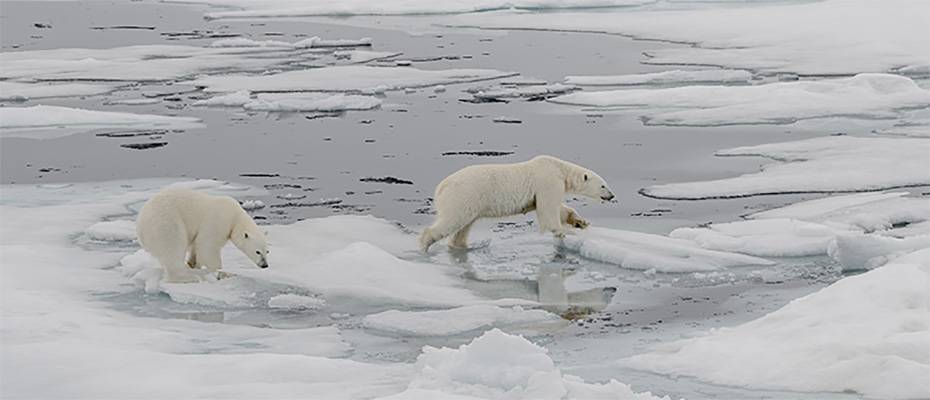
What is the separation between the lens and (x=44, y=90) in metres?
15.6

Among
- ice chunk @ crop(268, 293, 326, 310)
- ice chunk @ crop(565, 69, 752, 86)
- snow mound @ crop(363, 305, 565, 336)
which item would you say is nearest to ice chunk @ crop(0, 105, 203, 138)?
ice chunk @ crop(565, 69, 752, 86)

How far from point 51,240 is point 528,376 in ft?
13.5

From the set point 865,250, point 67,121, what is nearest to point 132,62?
point 67,121

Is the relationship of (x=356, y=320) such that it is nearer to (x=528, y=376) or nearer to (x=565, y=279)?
(x=565, y=279)

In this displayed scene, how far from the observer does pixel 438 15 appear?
29188 mm

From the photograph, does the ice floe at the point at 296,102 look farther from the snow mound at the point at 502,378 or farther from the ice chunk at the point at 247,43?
the snow mound at the point at 502,378

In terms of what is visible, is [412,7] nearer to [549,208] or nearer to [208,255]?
[549,208]

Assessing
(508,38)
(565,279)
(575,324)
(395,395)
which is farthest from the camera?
(508,38)

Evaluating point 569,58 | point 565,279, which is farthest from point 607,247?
point 569,58

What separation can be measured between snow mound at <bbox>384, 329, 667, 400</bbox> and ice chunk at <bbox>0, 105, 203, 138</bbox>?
29.3ft

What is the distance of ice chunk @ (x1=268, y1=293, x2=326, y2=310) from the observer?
234 inches

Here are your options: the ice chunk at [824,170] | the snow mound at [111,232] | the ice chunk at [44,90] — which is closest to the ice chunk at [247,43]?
the ice chunk at [44,90]

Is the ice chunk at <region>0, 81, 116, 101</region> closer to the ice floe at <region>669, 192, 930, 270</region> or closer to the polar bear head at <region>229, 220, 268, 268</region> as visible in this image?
the polar bear head at <region>229, 220, 268, 268</region>

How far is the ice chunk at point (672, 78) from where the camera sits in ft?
51.2
